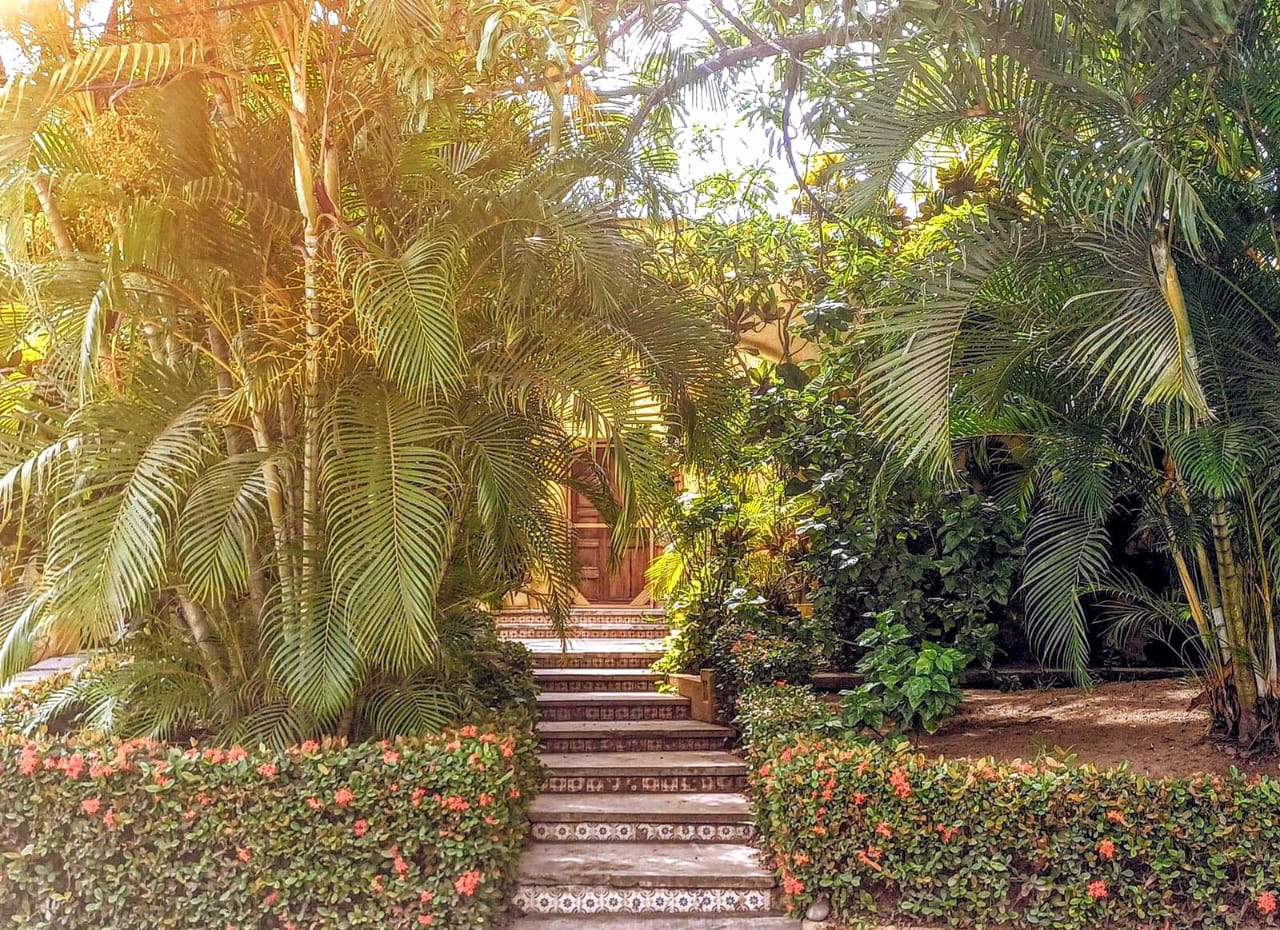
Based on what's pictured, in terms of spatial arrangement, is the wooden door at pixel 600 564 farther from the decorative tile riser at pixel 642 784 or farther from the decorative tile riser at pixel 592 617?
the decorative tile riser at pixel 642 784

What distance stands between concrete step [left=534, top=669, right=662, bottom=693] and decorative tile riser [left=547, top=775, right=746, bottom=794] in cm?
161

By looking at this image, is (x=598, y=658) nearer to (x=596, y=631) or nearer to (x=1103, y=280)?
(x=596, y=631)

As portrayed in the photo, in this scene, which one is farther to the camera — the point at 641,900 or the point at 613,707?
the point at 613,707

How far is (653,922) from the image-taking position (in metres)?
4.43

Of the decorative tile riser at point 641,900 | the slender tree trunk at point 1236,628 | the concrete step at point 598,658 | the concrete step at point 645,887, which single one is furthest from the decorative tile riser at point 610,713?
the slender tree trunk at point 1236,628

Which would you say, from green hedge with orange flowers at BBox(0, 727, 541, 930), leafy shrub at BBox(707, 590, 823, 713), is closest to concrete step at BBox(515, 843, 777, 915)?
green hedge with orange flowers at BBox(0, 727, 541, 930)

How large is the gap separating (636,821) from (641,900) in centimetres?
63

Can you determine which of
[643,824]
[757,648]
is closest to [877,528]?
[757,648]

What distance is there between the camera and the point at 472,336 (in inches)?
179

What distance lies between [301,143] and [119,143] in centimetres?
79

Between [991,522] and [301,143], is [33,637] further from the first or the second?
[991,522]

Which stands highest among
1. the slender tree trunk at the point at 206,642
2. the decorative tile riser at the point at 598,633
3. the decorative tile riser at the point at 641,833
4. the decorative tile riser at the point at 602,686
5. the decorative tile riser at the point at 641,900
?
the slender tree trunk at the point at 206,642

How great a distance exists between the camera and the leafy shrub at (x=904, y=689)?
5.06m

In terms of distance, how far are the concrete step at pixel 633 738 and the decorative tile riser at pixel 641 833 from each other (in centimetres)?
114
